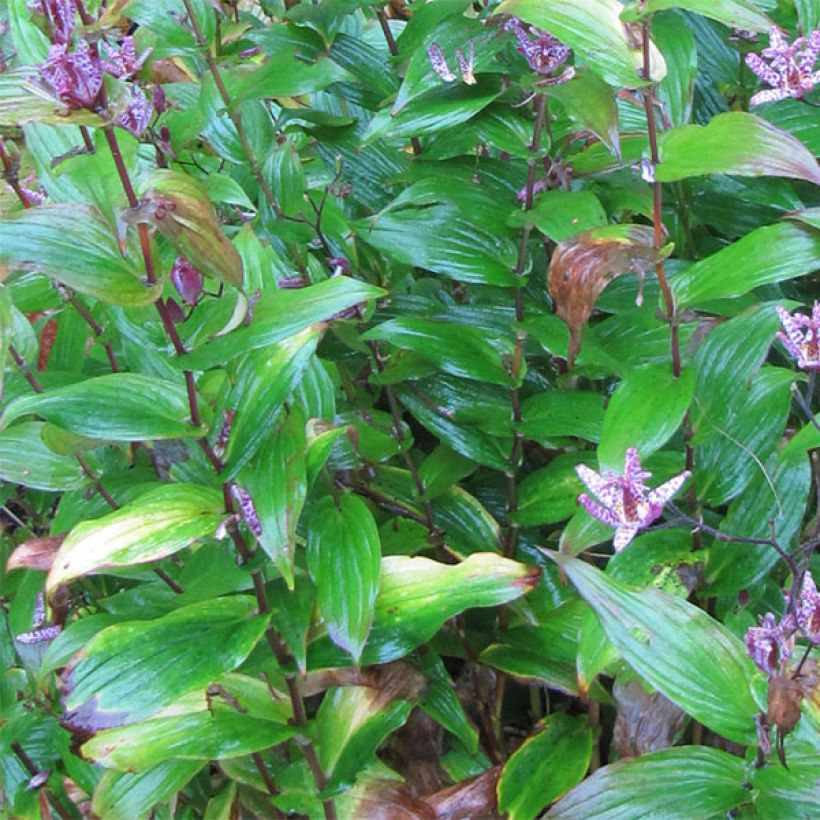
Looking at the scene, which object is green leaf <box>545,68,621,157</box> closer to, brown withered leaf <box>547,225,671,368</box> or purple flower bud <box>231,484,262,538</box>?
brown withered leaf <box>547,225,671,368</box>

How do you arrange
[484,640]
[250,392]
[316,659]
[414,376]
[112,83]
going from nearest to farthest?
[112,83] < [250,392] < [316,659] < [414,376] < [484,640]

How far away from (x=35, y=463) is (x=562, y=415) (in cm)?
59

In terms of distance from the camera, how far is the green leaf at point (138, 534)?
2.51ft

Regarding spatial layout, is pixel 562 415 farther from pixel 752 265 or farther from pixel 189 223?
pixel 189 223

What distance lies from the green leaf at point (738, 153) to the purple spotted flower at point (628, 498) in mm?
256

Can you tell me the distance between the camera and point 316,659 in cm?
92

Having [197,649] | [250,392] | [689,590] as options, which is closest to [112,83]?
[250,392]

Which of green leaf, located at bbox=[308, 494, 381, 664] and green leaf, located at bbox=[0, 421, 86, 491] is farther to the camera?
green leaf, located at bbox=[0, 421, 86, 491]

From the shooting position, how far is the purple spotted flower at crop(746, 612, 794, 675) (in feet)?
2.15

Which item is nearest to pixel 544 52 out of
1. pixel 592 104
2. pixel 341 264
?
pixel 592 104

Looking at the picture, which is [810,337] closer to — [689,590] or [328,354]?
[689,590]

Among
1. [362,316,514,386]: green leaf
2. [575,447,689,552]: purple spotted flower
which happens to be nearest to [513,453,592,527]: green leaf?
[362,316,514,386]: green leaf

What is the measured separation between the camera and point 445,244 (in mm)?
1078

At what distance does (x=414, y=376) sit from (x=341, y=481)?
150 mm
